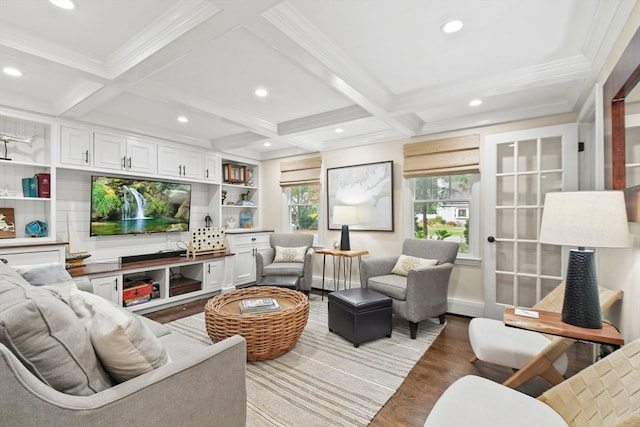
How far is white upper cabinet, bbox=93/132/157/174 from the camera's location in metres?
3.54

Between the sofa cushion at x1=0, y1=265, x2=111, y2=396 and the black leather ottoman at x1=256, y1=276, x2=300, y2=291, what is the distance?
2691 millimetres

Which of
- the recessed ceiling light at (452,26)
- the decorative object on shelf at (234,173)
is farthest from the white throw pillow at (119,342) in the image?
the decorative object on shelf at (234,173)

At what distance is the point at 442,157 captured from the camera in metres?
3.69

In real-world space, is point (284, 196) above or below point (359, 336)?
above

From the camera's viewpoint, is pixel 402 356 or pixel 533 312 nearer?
pixel 533 312

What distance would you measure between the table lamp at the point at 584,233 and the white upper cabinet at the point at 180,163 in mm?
4227

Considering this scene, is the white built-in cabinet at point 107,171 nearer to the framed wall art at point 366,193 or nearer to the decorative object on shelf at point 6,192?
the decorative object on shelf at point 6,192

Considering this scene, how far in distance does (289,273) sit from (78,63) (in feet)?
9.73

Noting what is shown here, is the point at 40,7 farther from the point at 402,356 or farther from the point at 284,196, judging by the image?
the point at 284,196

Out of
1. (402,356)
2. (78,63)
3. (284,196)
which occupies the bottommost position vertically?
(402,356)

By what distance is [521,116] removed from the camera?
10.6 feet

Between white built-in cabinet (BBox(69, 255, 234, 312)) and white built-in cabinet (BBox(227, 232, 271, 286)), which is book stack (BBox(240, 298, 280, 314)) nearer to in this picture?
white built-in cabinet (BBox(69, 255, 234, 312))

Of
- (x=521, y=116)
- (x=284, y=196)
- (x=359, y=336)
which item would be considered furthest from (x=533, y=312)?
(x=284, y=196)

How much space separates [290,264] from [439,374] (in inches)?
95.5
